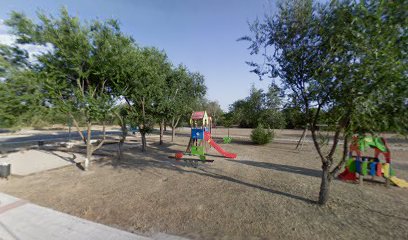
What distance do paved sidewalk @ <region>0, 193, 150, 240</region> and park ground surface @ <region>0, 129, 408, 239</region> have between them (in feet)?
0.93

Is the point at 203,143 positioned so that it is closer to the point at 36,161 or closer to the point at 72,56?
the point at 72,56

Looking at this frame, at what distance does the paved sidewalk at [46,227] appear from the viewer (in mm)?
3986

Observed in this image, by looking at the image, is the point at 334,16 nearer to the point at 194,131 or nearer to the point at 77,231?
the point at 77,231

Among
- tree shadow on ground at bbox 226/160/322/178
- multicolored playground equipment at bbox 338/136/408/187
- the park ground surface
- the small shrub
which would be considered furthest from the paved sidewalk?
the small shrub

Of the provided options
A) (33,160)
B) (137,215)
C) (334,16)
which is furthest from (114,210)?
(33,160)

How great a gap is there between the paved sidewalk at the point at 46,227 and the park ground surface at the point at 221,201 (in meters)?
0.28

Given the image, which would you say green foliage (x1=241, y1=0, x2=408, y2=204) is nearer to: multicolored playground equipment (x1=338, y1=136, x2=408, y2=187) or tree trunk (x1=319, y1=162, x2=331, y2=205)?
tree trunk (x1=319, y1=162, x2=331, y2=205)

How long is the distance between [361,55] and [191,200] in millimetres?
5524

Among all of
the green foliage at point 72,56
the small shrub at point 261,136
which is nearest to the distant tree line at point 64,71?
the green foliage at point 72,56

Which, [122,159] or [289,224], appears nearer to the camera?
[289,224]

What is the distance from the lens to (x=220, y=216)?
16.0 ft

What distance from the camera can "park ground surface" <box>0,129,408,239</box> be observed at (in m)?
4.29

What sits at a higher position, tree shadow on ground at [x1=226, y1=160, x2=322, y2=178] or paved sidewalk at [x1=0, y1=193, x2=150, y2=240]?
tree shadow on ground at [x1=226, y1=160, x2=322, y2=178]

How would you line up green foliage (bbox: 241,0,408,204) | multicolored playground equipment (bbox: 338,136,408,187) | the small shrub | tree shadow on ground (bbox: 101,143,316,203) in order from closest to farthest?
green foliage (bbox: 241,0,408,204) < multicolored playground equipment (bbox: 338,136,408,187) < tree shadow on ground (bbox: 101,143,316,203) < the small shrub
